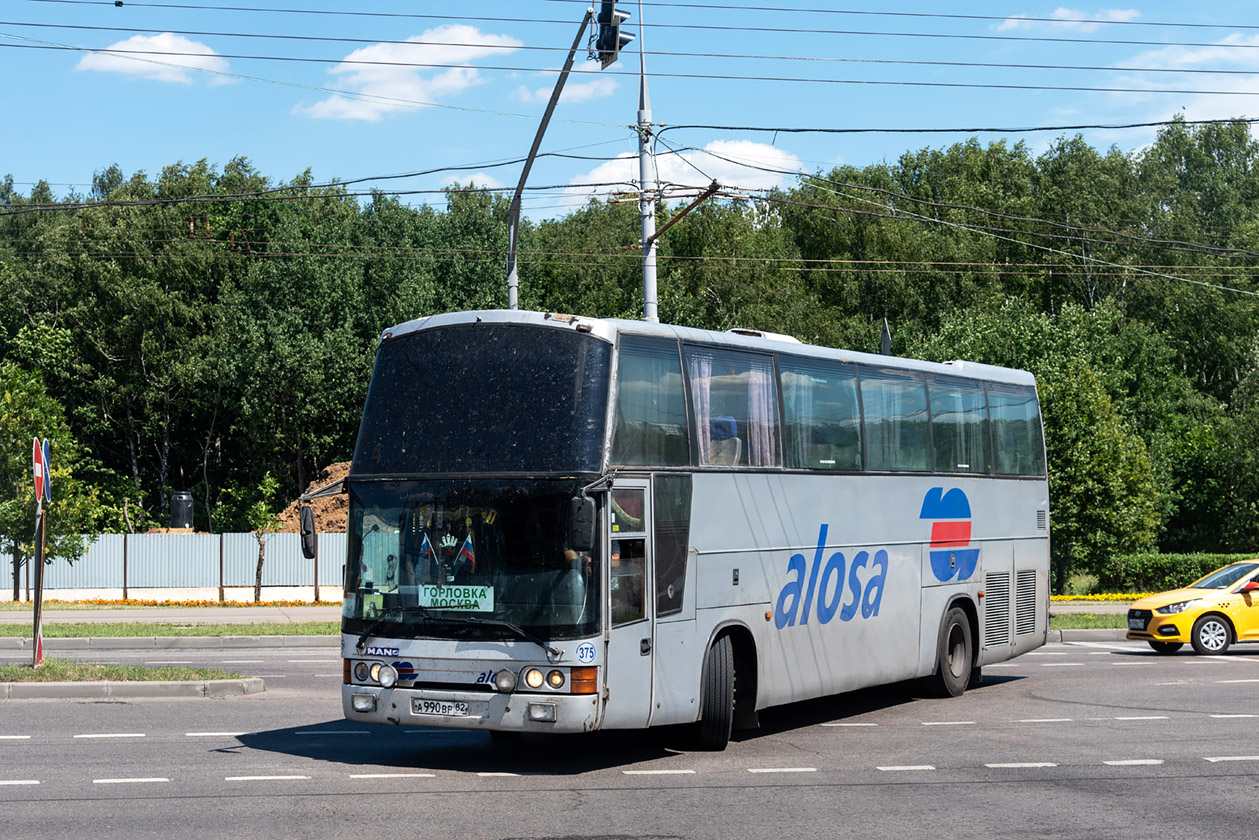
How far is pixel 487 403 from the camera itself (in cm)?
1075

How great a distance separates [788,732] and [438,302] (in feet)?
153

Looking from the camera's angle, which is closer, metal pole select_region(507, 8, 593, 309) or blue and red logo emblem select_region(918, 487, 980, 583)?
blue and red logo emblem select_region(918, 487, 980, 583)

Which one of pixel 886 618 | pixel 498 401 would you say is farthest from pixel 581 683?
pixel 886 618

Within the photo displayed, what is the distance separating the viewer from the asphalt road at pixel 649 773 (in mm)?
8500

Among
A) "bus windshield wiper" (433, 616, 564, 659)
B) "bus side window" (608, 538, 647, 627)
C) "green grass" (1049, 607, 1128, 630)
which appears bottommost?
"green grass" (1049, 607, 1128, 630)

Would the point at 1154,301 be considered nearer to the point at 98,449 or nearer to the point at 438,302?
the point at 438,302

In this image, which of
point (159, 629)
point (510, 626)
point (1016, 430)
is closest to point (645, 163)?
point (1016, 430)

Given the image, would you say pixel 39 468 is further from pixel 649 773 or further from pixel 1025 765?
pixel 1025 765

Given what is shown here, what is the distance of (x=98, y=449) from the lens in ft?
213

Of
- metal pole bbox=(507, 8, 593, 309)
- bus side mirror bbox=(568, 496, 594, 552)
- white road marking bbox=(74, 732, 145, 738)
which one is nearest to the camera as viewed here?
bus side mirror bbox=(568, 496, 594, 552)

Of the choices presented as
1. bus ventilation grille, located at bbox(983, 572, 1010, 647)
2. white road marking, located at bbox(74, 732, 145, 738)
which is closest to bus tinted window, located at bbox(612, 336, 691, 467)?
white road marking, located at bbox(74, 732, 145, 738)

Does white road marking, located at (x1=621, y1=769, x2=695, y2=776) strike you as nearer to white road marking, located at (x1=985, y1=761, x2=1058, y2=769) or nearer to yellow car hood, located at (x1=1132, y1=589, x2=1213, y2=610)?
white road marking, located at (x1=985, y1=761, x2=1058, y2=769)

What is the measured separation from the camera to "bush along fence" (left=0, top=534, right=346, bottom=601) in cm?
4803

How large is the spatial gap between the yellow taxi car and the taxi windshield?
0.03 meters
